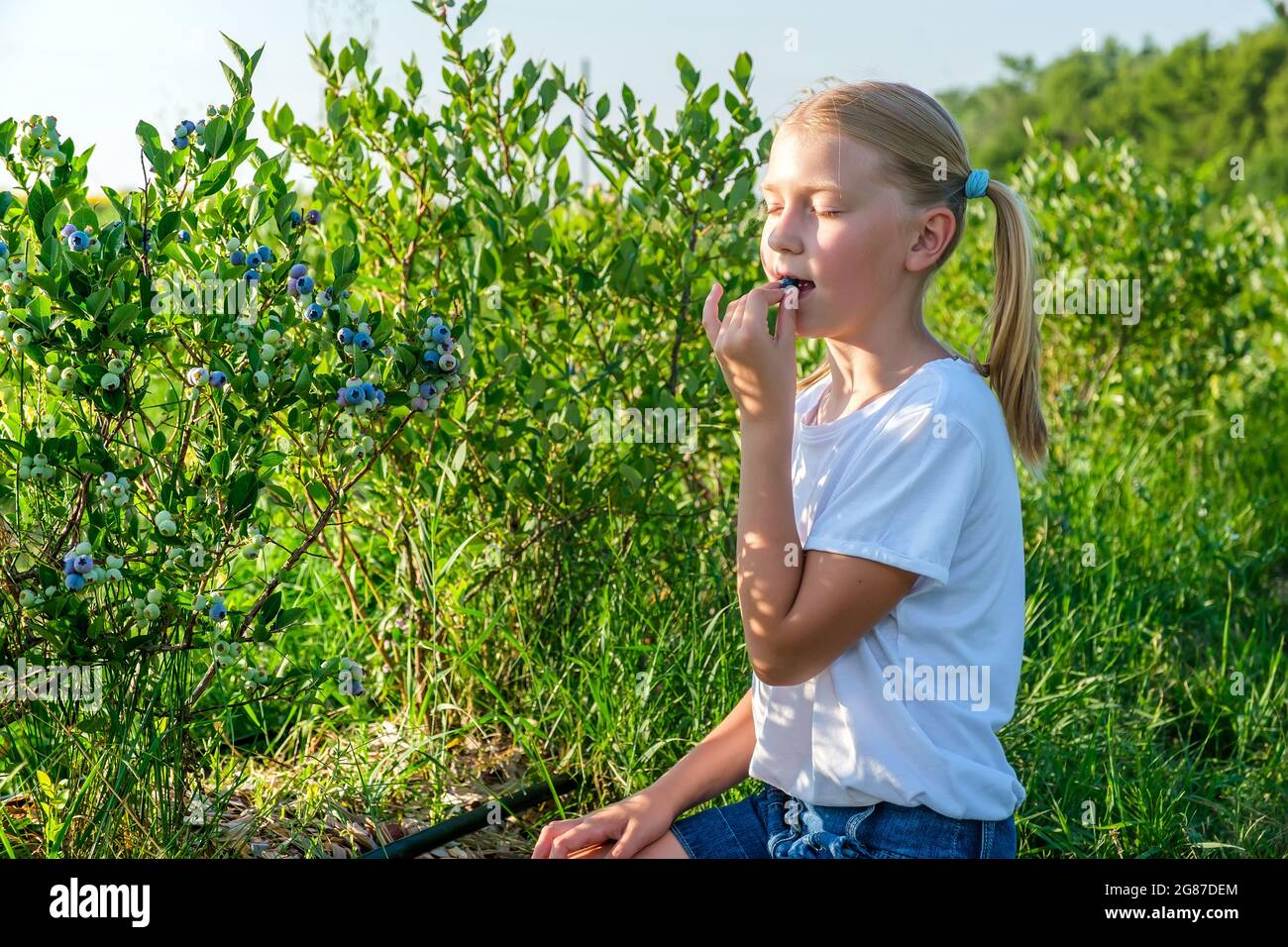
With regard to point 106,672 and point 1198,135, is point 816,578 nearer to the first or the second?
point 106,672

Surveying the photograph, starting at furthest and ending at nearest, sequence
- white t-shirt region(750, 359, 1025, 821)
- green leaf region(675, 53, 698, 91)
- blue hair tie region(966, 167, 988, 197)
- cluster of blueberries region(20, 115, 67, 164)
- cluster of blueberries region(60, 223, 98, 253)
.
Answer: green leaf region(675, 53, 698, 91), cluster of blueberries region(20, 115, 67, 164), cluster of blueberries region(60, 223, 98, 253), blue hair tie region(966, 167, 988, 197), white t-shirt region(750, 359, 1025, 821)

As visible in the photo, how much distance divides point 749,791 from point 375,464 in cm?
110

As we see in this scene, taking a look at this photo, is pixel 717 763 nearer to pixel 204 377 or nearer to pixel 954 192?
pixel 954 192

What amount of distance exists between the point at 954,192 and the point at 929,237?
97mm

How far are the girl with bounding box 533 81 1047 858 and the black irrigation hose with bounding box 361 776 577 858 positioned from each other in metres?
0.57

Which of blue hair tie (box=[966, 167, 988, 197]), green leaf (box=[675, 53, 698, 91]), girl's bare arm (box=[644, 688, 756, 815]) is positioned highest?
green leaf (box=[675, 53, 698, 91])

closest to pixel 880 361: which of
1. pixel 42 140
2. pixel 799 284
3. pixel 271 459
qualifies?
pixel 799 284

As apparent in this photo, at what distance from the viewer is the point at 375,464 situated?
2.89 metres

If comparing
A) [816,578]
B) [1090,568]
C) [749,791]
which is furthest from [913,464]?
[1090,568]

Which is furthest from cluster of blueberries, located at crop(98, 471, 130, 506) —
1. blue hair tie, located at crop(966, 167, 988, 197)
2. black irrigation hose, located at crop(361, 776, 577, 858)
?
blue hair tie, located at crop(966, 167, 988, 197)

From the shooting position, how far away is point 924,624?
5.78 feet

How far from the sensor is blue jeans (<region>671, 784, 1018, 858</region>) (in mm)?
1745

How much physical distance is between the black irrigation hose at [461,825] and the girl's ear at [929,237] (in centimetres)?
135

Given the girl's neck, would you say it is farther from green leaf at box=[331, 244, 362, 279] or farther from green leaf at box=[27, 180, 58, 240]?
green leaf at box=[27, 180, 58, 240]
